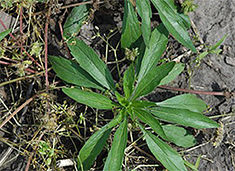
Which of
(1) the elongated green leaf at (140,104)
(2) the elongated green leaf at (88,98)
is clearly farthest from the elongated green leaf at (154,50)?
(2) the elongated green leaf at (88,98)

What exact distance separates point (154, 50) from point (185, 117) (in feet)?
1.74

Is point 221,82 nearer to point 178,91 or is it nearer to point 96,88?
point 178,91

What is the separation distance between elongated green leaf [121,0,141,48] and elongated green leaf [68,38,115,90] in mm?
263

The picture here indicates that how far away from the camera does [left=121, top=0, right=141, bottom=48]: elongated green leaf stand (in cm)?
207

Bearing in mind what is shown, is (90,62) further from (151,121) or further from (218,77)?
(218,77)

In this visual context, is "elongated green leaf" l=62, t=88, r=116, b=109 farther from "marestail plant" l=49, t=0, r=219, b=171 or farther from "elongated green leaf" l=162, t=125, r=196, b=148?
"elongated green leaf" l=162, t=125, r=196, b=148

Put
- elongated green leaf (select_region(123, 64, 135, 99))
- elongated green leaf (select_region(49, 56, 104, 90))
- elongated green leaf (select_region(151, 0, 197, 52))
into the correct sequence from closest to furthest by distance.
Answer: elongated green leaf (select_region(123, 64, 135, 99)), elongated green leaf (select_region(151, 0, 197, 52)), elongated green leaf (select_region(49, 56, 104, 90))

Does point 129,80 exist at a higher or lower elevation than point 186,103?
higher

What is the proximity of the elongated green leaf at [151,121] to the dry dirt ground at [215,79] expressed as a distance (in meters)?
0.58

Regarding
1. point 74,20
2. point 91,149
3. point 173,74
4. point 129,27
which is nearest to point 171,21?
point 129,27

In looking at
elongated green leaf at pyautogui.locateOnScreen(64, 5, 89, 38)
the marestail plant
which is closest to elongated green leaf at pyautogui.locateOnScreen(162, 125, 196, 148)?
the marestail plant

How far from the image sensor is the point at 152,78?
189 centimetres

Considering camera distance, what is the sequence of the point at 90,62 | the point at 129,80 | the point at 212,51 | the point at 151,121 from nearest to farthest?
the point at 151,121 < the point at 129,80 < the point at 90,62 < the point at 212,51

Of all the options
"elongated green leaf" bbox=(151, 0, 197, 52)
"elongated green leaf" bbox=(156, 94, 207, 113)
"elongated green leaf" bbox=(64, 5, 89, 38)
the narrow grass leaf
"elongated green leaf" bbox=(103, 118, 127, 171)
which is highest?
"elongated green leaf" bbox=(64, 5, 89, 38)
